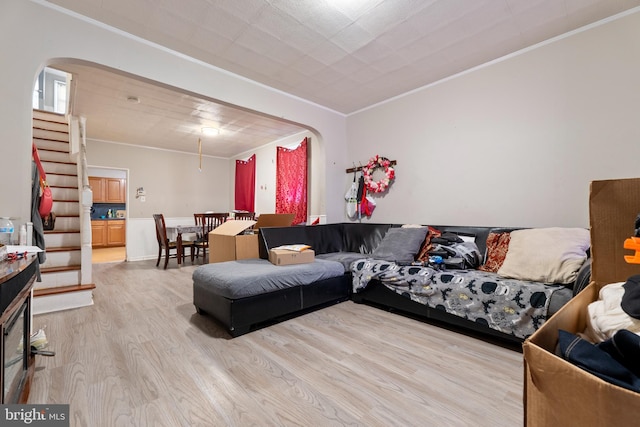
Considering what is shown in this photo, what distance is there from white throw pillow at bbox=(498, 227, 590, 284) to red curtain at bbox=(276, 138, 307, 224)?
3.41 metres

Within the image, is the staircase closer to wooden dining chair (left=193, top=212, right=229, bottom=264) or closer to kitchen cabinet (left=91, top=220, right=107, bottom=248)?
wooden dining chair (left=193, top=212, right=229, bottom=264)

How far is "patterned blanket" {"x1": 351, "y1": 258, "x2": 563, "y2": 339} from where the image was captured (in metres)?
1.91

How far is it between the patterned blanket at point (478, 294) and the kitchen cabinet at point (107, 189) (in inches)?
309

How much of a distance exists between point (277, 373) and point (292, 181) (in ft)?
13.3

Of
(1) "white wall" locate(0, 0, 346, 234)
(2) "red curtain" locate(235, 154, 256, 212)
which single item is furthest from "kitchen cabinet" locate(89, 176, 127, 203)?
(1) "white wall" locate(0, 0, 346, 234)

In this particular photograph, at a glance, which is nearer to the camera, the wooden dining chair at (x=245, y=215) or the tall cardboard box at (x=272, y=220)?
the tall cardboard box at (x=272, y=220)

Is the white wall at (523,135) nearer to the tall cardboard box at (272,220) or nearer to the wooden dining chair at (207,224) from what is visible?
the tall cardboard box at (272,220)

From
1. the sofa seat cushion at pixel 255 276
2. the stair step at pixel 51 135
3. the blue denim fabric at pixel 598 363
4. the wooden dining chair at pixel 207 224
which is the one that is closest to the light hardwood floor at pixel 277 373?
the sofa seat cushion at pixel 255 276

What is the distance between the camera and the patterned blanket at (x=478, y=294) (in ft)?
6.27

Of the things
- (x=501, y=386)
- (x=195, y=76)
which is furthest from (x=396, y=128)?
(x=501, y=386)

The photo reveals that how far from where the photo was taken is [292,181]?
17.8 feet

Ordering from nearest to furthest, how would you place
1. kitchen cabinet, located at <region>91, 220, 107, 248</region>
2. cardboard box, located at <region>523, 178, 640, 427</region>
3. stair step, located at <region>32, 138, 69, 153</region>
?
cardboard box, located at <region>523, 178, 640, 427</region>
stair step, located at <region>32, 138, 69, 153</region>
kitchen cabinet, located at <region>91, 220, 107, 248</region>

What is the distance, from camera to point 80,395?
1493 mm

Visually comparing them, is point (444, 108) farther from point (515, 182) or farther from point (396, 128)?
point (515, 182)
